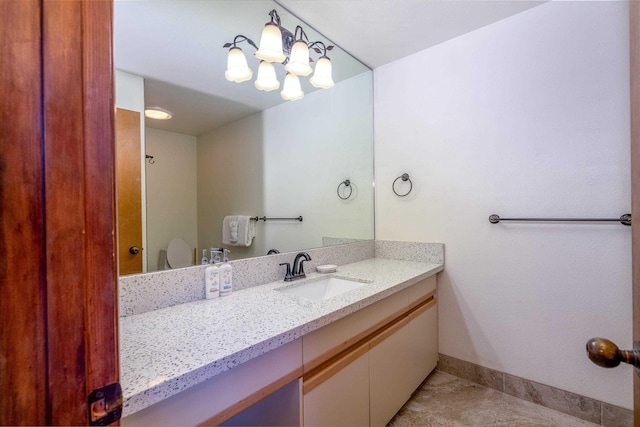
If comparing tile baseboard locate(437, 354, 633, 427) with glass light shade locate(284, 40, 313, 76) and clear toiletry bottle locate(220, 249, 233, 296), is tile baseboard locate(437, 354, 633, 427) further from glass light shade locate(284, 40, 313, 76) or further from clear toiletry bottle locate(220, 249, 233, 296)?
glass light shade locate(284, 40, 313, 76)

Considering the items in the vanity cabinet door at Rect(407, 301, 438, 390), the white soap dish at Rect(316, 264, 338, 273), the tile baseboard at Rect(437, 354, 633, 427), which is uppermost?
the white soap dish at Rect(316, 264, 338, 273)

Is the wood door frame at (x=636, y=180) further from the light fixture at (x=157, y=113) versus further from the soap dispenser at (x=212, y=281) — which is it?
the light fixture at (x=157, y=113)

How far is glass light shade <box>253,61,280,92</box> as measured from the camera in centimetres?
149

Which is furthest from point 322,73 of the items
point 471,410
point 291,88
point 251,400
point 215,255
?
point 471,410

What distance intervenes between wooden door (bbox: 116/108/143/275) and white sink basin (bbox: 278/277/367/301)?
0.73m

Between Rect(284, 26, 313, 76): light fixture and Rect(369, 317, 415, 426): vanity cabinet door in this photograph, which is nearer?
Rect(369, 317, 415, 426): vanity cabinet door

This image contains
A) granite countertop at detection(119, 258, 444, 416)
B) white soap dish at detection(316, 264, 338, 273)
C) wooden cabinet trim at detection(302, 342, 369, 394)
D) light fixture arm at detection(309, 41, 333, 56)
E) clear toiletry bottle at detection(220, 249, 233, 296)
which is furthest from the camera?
light fixture arm at detection(309, 41, 333, 56)

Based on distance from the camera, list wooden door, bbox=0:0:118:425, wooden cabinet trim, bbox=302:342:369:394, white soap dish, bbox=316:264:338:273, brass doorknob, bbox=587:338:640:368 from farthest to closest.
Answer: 1. white soap dish, bbox=316:264:338:273
2. wooden cabinet trim, bbox=302:342:369:394
3. brass doorknob, bbox=587:338:640:368
4. wooden door, bbox=0:0:118:425

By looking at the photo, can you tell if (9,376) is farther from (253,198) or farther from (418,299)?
(418,299)

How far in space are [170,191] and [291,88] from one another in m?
0.96

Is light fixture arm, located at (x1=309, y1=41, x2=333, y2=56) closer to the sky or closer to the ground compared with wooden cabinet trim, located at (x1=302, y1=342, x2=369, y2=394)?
closer to the sky

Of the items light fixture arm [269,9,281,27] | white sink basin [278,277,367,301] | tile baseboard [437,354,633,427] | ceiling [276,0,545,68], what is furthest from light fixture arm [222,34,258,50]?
tile baseboard [437,354,633,427]

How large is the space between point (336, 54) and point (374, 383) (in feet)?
6.66

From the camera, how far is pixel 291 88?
169 centimetres
